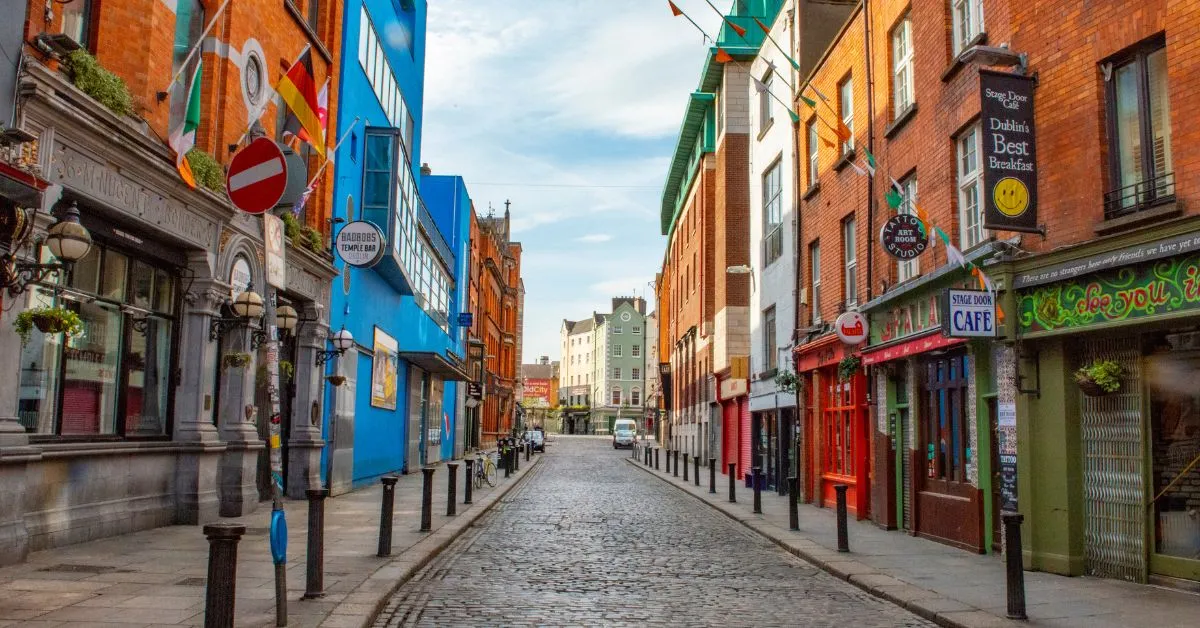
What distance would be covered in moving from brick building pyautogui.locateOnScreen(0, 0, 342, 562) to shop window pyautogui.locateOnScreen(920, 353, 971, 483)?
10.4 metres

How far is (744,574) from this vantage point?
34.6 ft

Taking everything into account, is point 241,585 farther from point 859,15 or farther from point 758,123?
point 758,123

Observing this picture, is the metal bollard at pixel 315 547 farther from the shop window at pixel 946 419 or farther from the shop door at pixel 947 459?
the shop window at pixel 946 419

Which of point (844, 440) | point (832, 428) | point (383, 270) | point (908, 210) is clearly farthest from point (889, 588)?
point (383, 270)

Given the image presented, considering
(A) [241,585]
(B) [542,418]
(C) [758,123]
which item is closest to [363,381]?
(C) [758,123]

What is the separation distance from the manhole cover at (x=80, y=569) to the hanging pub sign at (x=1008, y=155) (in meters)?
9.86

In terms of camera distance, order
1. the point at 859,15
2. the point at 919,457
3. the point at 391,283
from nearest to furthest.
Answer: the point at 919,457 < the point at 859,15 < the point at 391,283

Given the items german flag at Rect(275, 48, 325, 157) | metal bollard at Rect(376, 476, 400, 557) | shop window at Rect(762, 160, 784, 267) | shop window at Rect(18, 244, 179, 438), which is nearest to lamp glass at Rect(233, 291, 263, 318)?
shop window at Rect(18, 244, 179, 438)

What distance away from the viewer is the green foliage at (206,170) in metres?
13.0

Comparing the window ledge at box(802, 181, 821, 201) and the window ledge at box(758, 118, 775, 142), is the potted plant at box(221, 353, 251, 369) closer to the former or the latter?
the window ledge at box(802, 181, 821, 201)

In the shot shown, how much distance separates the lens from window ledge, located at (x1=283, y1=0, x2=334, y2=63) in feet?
56.0

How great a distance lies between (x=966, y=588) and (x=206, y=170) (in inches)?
433

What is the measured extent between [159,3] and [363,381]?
12.3m

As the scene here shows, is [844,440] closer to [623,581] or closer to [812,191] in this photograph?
[812,191]
